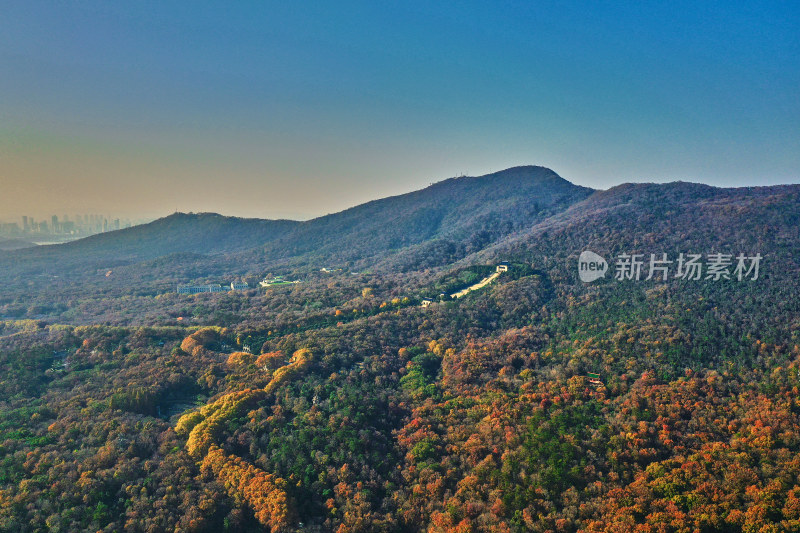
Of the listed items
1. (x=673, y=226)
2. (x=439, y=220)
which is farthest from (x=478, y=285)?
(x=439, y=220)

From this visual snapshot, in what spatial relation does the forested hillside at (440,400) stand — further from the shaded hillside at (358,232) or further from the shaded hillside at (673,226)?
the shaded hillside at (358,232)

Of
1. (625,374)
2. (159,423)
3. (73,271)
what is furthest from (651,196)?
(73,271)

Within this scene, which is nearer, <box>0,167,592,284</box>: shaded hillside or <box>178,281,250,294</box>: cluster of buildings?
<box>178,281,250,294</box>: cluster of buildings

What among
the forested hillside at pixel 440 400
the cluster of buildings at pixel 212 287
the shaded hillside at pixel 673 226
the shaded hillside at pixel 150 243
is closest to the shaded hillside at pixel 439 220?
the shaded hillside at pixel 673 226

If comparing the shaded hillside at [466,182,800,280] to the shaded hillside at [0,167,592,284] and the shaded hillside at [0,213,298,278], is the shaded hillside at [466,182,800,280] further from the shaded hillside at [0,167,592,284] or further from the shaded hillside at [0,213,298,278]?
the shaded hillside at [0,213,298,278]

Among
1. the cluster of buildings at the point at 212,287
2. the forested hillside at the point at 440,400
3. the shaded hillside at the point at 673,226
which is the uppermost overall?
the shaded hillside at the point at 673,226

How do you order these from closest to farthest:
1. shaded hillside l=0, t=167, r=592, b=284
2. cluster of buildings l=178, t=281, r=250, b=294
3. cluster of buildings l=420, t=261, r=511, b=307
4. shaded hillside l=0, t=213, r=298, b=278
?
cluster of buildings l=420, t=261, r=511, b=307 < cluster of buildings l=178, t=281, r=250, b=294 < shaded hillside l=0, t=167, r=592, b=284 < shaded hillside l=0, t=213, r=298, b=278

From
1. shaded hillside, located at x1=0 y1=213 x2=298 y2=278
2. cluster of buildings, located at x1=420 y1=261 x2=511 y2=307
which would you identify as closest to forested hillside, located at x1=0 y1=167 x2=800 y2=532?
cluster of buildings, located at x1=420 y1=261 x2=511 y2=307

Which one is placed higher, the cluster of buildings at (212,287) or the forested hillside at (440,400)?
the cluster of buildings at (212,287)

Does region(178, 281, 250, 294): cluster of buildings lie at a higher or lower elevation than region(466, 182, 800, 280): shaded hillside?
lower
